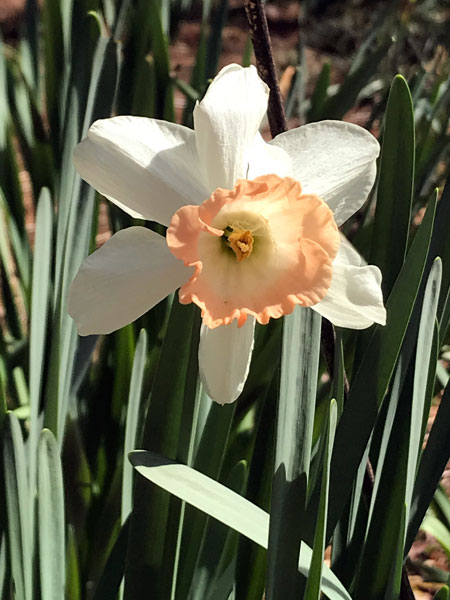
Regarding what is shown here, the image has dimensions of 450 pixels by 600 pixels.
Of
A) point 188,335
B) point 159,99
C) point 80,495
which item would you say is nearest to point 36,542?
point 188,335

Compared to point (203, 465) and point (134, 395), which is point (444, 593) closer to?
point (203, 465)

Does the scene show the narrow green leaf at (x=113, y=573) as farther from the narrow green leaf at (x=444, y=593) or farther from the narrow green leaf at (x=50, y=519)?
the narrow green leaf at (x=444, y=593)

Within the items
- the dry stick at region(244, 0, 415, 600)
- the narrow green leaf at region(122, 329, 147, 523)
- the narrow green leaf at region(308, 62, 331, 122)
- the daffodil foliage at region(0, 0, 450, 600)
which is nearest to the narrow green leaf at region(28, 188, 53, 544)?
the daffodil foliage at region(0, 0, 450, 600)

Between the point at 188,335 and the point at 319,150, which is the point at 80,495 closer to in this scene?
the point at 188,335

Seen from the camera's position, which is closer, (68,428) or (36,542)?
(36,542)

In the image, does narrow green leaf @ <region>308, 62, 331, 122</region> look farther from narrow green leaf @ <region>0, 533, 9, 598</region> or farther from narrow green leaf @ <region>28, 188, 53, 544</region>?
narrow green leaf @ <region>0, 533, 9, 598</region>

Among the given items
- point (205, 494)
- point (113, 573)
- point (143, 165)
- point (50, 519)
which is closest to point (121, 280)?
point (143, 165)

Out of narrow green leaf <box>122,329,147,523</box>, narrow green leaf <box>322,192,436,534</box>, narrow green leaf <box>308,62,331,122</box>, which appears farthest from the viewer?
narrow green leaf <box>308,62,331,122</box>
